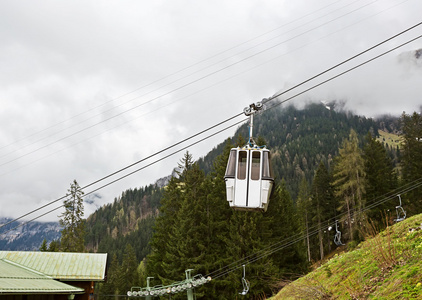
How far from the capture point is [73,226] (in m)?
42.2

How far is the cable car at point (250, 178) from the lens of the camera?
328 inches

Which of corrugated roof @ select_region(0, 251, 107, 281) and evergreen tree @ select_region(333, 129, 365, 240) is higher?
evergreen tree @ select_region(333, 129, 365, 240)

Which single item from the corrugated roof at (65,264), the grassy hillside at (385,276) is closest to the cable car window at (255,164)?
the grassy hillside at (385,276)

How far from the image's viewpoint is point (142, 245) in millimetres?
115625

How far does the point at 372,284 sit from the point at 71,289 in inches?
573

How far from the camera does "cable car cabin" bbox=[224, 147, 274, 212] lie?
8.34m

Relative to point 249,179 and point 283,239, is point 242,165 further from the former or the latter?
point 283,239

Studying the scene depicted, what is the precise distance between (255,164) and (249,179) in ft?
1.46

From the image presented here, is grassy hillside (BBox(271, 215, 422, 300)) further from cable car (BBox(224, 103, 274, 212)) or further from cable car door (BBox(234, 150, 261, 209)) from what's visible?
cable car door (BBox(234, 150, 261, 209))

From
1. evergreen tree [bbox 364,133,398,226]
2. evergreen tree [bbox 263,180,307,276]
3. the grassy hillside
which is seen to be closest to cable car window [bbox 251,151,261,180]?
the grassy hillside

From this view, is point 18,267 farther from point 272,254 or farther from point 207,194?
point 272,254

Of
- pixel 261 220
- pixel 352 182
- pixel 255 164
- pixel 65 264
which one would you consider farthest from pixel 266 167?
pixel 352 182

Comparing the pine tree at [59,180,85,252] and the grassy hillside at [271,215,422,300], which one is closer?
the grassy hillside at [271,215,422,300]

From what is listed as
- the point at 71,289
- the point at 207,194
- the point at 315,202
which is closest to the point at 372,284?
the point at 71,289
